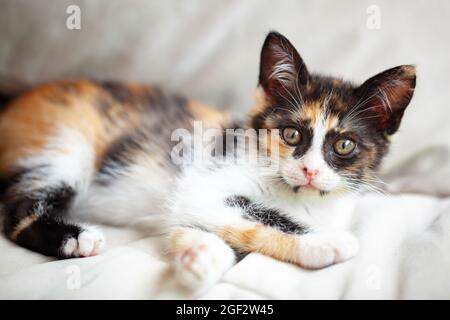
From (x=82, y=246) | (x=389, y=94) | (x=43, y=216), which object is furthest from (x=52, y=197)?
(x=389, y=94)

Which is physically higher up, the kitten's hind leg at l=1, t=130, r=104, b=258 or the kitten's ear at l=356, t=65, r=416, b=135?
the kitten's ear at l=356, t=65, r=416, b=135

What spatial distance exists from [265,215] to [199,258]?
0.29m

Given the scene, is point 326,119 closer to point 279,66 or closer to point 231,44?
point 279,66

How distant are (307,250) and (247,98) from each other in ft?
2.75

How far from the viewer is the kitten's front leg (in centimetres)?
100

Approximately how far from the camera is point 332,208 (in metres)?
1.23

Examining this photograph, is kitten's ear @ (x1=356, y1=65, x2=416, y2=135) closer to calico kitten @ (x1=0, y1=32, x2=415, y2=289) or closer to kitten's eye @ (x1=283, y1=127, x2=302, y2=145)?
calico kitten @ (x1=0, y1=32, x2=415, y2=289)

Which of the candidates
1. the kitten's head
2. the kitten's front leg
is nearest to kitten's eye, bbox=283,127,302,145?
the kitten's head

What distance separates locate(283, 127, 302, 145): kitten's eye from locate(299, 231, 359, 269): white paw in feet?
0.82

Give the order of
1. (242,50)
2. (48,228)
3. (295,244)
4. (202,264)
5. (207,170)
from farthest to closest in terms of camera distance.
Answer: (242,50) < (207,170) < (48,228) < (295,244) < (202,264)

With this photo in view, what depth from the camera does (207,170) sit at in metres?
1.25

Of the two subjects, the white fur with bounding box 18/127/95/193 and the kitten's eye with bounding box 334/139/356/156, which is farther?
the white fur with bounding box 18/127/95/193
